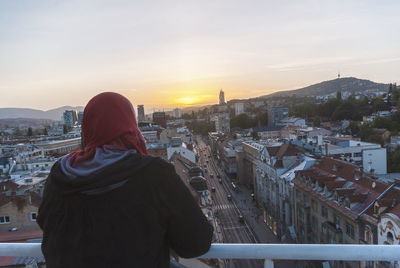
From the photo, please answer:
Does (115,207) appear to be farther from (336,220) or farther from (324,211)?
(324,211)

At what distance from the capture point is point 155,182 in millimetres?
1572

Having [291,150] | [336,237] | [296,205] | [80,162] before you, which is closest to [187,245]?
[80,162]

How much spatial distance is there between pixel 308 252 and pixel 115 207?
41.7 inches

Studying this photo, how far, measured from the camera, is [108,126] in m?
1.70

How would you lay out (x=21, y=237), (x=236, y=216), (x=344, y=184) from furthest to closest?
1. (x=236, y=216)
2. (x=344, y=184)
3. (x=21, y=237)

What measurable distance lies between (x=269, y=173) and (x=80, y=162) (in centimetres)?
2651

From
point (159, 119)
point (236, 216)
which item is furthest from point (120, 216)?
point (159, 119)

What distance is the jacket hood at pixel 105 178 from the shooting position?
1.51 m

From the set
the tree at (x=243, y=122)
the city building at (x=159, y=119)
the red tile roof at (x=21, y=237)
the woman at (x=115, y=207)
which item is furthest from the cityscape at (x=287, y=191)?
the city building at (x=159, y=119)

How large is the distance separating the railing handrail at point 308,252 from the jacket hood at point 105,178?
0.68 metres

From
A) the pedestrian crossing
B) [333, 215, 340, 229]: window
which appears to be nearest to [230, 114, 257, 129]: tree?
the pedestrian crossing

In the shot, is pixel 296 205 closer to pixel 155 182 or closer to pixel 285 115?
pixel 155 182

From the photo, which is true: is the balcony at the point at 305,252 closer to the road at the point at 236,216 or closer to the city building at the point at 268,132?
the road at the point at 236,216

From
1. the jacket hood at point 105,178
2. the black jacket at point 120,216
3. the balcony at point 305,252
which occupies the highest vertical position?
the jacket hood at point 105,178
